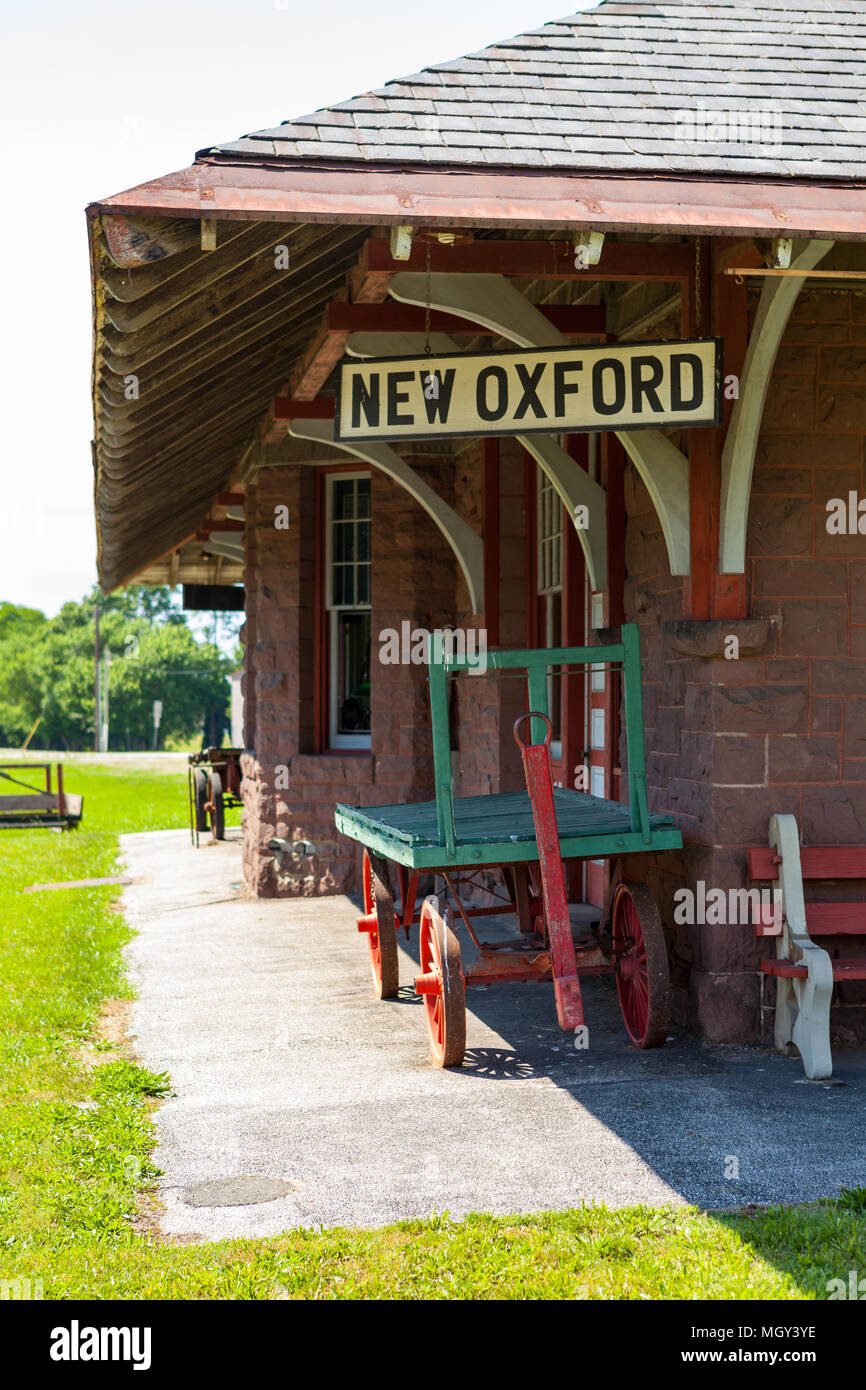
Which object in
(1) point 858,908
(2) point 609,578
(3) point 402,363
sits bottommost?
(1) point 858,908

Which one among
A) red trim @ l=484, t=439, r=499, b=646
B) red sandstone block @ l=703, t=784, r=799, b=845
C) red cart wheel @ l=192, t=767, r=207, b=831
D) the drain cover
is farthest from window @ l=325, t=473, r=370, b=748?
the drain cover

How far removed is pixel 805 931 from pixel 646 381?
242 cm

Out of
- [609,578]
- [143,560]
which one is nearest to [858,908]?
[609,578]

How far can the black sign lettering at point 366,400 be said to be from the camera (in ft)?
18.0

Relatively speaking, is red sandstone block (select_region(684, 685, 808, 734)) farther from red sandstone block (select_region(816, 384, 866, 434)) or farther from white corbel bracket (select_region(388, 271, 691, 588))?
red sandstone block (select_region(816, 384, 866, 434))

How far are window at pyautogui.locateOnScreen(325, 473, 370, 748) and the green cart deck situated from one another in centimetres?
443

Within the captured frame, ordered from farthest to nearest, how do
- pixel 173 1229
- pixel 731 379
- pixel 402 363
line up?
1. pixel 731 379
2. pixel 402 363
3. pixel 173 1229

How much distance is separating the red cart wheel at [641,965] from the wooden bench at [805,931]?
473mm

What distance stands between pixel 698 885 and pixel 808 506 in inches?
70.2

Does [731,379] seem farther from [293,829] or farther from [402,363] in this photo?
[293,829]

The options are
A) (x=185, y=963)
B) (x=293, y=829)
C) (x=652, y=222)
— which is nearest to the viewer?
(x=652, y=222)

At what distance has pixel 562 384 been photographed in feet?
18.0

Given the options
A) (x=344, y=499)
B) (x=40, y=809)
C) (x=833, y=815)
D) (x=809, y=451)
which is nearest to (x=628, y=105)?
(x=809, y=451)

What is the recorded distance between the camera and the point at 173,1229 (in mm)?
4043
